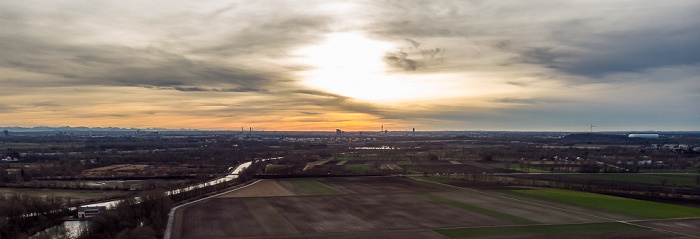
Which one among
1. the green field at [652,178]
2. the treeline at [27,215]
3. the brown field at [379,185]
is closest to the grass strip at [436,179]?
the brown field at [379,185]

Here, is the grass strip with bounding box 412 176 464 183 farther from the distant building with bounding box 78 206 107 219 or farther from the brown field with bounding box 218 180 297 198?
the distant building with bounding box 78 206 107 219

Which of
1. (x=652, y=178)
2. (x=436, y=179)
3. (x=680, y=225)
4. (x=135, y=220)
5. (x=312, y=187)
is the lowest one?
(x=135, y=220)

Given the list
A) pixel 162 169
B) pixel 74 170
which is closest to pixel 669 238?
pixel 162 169

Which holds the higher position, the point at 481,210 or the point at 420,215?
the point at 481,210

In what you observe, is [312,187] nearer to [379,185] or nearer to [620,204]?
[379,185]

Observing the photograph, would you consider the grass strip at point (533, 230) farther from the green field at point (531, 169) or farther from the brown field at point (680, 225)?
the green field at point (531, 169)

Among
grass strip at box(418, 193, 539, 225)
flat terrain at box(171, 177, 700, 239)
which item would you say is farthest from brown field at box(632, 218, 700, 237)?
grass strip at box(418, 193, 539, 225)

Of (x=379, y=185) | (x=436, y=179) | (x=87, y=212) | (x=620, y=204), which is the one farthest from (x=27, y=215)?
(x=620, y=204)
